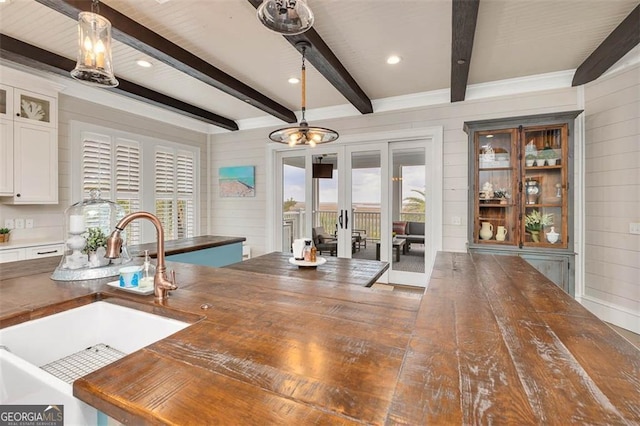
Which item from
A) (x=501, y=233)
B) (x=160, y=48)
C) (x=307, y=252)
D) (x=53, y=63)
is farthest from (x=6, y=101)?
(x=501, y=233)

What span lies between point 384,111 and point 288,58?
1.83 metres

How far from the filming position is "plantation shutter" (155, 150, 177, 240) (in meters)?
4.94

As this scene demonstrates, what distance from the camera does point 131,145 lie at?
179 inches

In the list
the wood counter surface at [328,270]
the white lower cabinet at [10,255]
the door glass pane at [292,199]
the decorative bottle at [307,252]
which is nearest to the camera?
the wood counter surface at [328,270]

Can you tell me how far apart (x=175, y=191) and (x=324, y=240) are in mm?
2744

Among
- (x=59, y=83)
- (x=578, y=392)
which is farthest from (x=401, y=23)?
(x=59, y=83)

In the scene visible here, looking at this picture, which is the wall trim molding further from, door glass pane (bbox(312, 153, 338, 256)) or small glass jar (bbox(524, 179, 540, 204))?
door glass pane (bbox(312, 153, 338, 256))

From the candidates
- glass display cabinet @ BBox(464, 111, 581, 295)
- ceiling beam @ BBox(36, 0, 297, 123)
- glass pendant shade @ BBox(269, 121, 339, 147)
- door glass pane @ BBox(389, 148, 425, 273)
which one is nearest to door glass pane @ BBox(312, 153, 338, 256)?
door glass pane @ BBox(389, 148, 425, 273)

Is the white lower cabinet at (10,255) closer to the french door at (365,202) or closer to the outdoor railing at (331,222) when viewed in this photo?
the french door at (365,202)

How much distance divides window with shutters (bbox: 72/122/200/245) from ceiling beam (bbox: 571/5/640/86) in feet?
16.8

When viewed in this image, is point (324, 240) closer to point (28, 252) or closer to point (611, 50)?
point (28, 252)

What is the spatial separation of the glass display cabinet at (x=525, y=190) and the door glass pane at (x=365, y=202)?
1.37 meters

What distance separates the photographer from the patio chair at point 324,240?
5.02 m

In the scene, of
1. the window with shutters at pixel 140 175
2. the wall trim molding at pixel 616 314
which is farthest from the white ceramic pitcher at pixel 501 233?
the window with shutters at pixel 140 175
